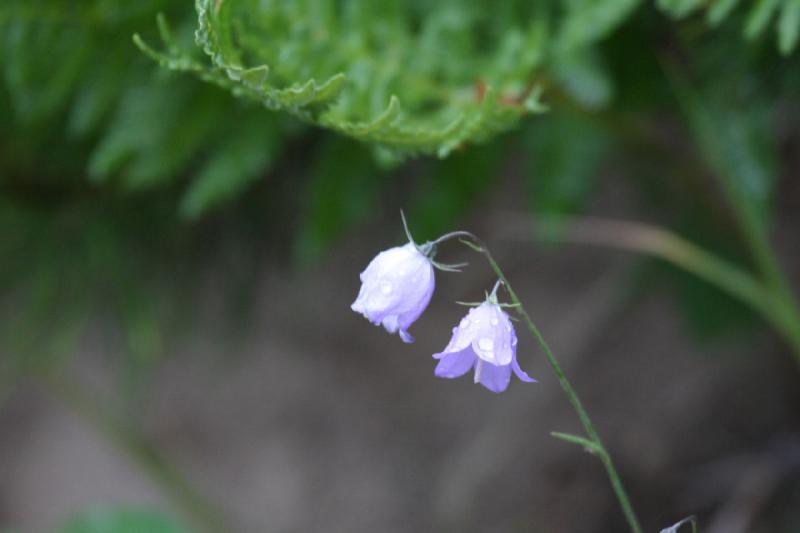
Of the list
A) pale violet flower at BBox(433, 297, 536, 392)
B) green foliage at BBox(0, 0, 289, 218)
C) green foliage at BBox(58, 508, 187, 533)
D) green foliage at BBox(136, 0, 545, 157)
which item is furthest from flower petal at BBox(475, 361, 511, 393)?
green foliage at BBox(58, 508, 187, 533)

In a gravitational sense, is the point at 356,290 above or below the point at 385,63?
above

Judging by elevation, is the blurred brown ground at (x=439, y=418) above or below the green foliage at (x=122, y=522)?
above

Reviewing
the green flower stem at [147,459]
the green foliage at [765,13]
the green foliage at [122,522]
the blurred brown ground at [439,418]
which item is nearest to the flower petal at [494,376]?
the green foliage at [765,13]

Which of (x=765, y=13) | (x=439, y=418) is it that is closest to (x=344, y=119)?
(x=765, y=13)

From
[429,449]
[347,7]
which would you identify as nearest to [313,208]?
[347,7]

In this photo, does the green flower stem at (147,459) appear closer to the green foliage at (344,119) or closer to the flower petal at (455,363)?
the green foliage at (344,119)

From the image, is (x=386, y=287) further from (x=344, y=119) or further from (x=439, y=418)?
(x=439, y=418)
